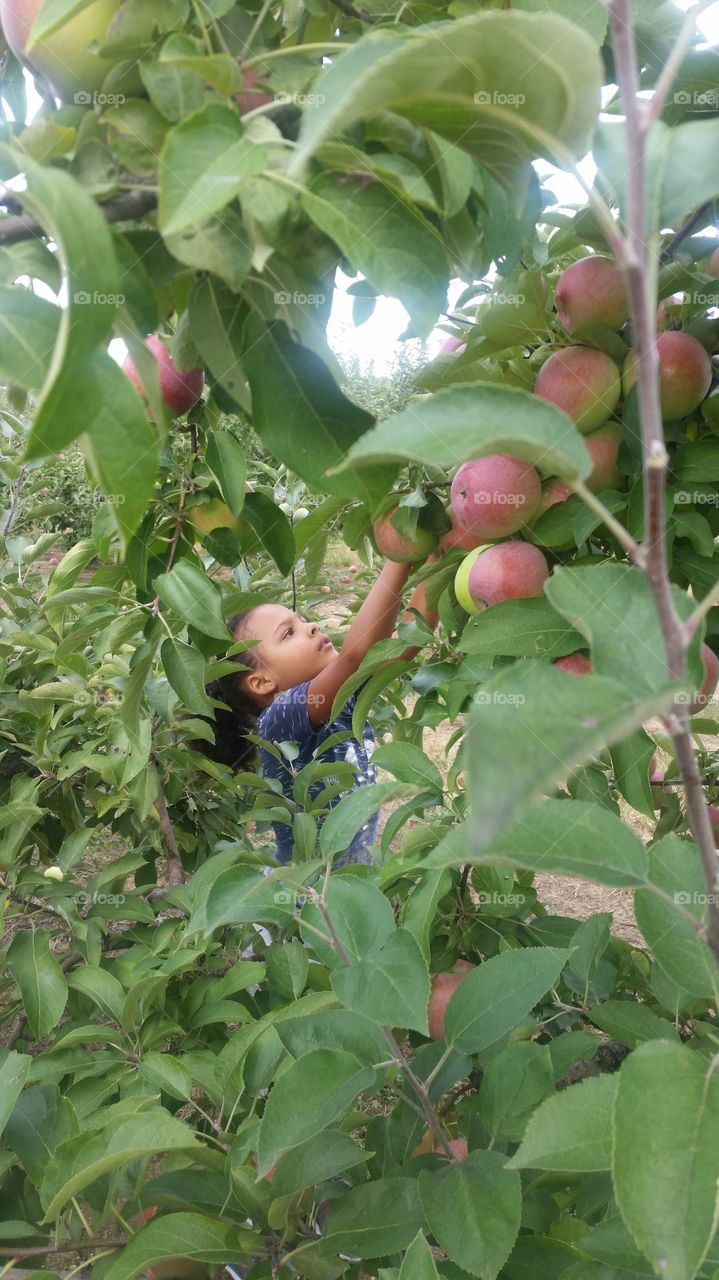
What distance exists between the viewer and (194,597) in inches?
34.6

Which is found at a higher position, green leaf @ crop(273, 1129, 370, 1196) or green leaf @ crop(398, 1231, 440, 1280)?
green leaf @ crop(398, 1231, 440, 1280)

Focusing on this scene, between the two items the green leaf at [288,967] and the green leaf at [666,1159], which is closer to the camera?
the green leaf at [666,1159]

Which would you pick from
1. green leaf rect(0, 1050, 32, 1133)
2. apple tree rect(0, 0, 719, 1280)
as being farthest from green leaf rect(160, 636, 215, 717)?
green leaf rect(0, 1050, 32, 1133)

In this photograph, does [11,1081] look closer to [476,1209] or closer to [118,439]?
[476,1209]

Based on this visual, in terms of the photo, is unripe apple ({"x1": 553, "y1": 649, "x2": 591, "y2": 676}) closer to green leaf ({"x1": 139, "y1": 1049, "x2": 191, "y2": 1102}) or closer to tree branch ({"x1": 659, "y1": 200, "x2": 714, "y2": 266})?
tree branch ({"x1": 659, "y1": 200, "x2": 714, "y2": 266})

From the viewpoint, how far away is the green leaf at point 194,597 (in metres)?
0.87

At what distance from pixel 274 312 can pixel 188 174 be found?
137 mm

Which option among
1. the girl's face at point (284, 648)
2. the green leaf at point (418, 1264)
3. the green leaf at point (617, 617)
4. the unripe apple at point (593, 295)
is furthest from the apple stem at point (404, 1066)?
the girl's face at point (284, 648)

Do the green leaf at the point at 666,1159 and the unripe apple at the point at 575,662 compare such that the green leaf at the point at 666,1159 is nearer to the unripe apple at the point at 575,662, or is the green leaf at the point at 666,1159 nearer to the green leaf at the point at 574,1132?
the green leaf at the point at 574,1132

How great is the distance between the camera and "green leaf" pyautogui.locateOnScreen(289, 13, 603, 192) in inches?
13.6

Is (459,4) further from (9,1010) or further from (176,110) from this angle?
(9,1010)

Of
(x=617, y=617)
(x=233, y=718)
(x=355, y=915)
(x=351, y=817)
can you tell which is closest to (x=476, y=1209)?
(x=355, y=915)

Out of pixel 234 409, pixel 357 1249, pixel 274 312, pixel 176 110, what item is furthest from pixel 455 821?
pixel 176 110

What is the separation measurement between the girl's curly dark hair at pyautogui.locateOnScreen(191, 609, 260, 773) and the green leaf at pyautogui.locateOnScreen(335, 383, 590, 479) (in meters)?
1.92
